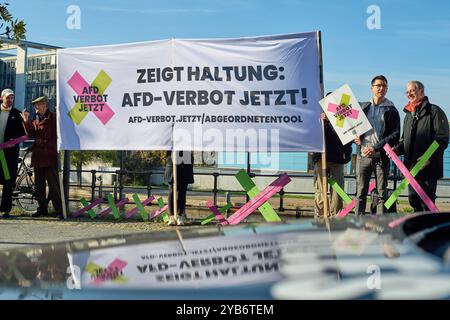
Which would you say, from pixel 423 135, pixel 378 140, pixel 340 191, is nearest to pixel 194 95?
pixel 340 191

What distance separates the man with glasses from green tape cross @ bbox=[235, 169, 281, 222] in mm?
1288

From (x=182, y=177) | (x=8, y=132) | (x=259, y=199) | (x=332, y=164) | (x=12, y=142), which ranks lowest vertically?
(x=259, y=199)

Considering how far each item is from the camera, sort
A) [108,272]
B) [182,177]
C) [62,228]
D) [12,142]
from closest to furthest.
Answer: [108,272]
[62,228]
[182,177]
[12,142]

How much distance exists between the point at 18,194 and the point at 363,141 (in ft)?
20.4

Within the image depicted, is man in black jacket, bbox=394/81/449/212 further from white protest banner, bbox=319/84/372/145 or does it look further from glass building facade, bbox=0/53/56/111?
glass building facade, bbox=0/53/56/111

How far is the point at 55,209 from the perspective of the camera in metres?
10.6

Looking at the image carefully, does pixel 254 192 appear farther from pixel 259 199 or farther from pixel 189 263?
pixel 189 263

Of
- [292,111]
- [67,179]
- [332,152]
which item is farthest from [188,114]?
[67,179]

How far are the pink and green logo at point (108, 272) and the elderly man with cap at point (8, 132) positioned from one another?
349 inches

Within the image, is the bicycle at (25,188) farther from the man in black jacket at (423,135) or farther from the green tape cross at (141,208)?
the man in black jacket at (423,135)

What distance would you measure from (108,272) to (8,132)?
906cm

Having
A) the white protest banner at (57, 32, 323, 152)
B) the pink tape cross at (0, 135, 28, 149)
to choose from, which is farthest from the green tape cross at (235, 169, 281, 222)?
the pink tape cross at (0, 135, 28, 149)

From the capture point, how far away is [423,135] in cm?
775
